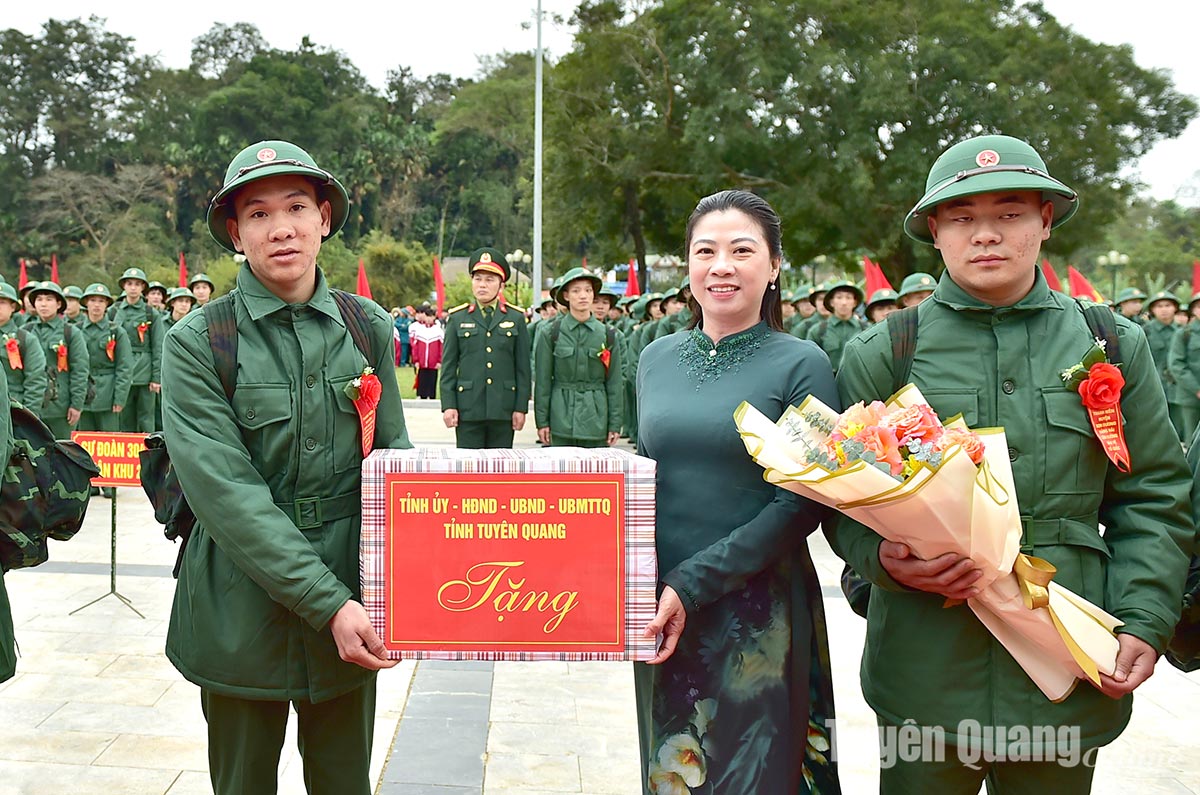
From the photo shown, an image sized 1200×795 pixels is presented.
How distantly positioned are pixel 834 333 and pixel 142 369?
725 cm

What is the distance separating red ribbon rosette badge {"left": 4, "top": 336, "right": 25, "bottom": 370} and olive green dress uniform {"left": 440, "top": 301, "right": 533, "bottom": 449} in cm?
349

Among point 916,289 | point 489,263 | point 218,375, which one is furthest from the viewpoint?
point 916,289

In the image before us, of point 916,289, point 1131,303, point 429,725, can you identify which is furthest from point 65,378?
point 1131,303

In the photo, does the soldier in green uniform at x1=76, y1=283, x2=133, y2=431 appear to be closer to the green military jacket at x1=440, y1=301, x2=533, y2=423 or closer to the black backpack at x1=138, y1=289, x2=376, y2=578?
the green military jacket at x1=440, y1=301, x2=533, y2=423

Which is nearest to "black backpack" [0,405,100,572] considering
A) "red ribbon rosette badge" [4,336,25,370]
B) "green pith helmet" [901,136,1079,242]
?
"green pith helmet" [901,136,1079,242]

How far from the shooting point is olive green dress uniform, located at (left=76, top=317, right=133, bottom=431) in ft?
31.7

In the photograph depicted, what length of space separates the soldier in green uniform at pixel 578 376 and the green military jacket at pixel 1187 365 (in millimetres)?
7904

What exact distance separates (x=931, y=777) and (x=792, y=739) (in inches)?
12.2

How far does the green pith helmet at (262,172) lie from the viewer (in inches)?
90.5

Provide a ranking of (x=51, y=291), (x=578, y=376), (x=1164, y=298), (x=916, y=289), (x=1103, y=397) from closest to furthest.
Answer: (x=1103, y=397)
(x=916, y=289)
(x=578, y=376)
(x=51, y=291)
(x=1164, y=298)

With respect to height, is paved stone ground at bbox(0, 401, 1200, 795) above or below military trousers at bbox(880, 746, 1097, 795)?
below

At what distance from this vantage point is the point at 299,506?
7.61ft

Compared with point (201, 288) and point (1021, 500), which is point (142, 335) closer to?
point (201, 288)

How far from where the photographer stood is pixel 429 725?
4.05 meters
